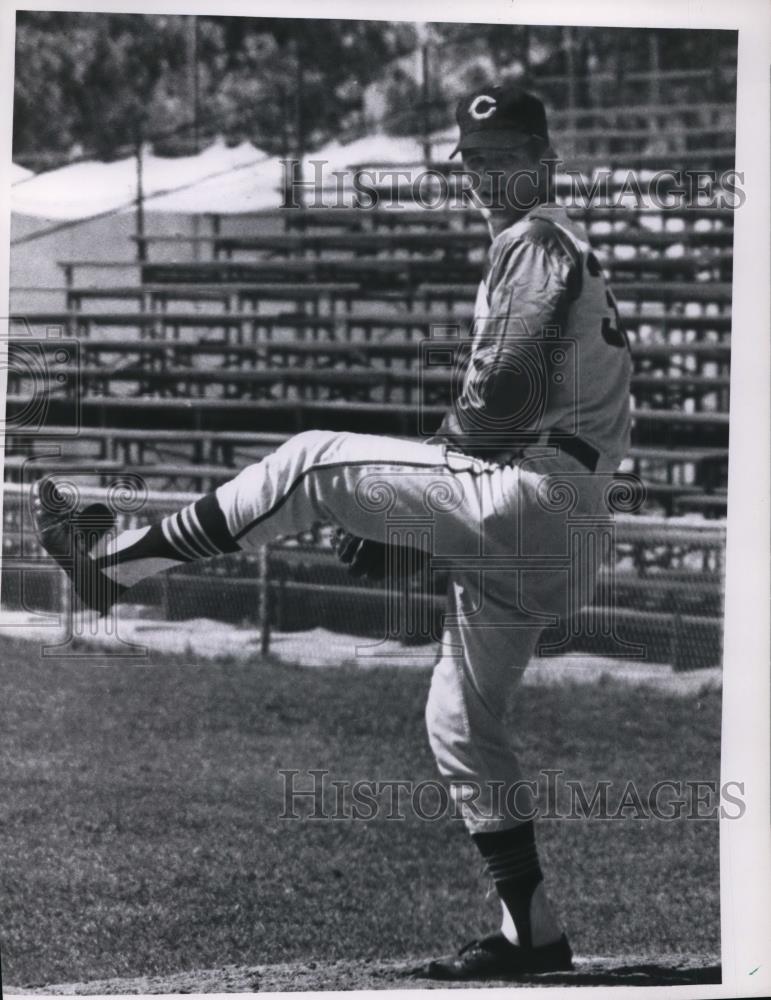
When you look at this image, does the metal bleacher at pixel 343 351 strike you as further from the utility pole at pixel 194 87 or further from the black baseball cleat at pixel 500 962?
the black baseball cleat at pixel 500 962

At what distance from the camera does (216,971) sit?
12.2ft

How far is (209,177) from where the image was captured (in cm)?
390

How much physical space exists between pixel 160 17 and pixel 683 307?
4.97 feet

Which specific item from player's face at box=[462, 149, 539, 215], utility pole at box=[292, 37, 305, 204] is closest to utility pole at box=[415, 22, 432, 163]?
player's face at box=[462, 149, 539, 215]

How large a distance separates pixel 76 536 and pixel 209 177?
0.96 metres

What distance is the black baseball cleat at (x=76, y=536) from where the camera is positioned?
3738mm

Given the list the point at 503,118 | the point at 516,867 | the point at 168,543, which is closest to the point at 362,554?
the point at 168,543

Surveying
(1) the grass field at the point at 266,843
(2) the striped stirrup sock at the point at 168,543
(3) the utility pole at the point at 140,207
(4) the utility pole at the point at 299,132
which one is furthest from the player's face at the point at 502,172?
(1) the grass field at the point at 266,843

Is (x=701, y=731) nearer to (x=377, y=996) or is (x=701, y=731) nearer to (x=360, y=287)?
(x=377, y=996)

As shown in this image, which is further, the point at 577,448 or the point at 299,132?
the point at 299,132

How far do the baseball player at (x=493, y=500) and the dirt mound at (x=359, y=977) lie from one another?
0.19 ft

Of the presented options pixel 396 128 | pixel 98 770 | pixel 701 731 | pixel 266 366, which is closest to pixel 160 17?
pixel 396 128

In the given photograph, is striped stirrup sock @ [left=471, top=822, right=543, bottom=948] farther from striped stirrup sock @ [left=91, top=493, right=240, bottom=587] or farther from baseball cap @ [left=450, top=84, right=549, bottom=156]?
baseball cap @ [left=450, top=84, right=549, bottom=156]

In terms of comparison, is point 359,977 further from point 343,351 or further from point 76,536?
point 343,351
